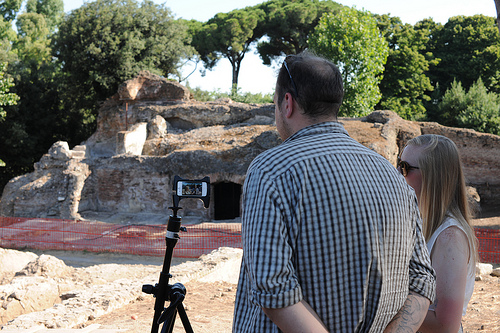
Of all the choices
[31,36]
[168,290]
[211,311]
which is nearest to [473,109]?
[211,311]

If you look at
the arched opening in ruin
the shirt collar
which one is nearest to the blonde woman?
the shirt collar

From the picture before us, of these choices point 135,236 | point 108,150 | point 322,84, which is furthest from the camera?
point 108,150

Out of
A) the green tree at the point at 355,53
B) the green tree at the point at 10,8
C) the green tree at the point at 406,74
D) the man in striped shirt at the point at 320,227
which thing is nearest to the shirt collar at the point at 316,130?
the man in striped shirt at the point at 320,227

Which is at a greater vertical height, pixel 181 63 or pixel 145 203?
pixel 181 63

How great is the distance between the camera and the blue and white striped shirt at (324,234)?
1.32 m

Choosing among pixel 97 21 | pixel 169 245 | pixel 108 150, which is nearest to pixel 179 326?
pixel 169 245

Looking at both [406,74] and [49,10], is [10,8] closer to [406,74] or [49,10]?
[49,10]

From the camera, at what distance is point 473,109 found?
2477 centimetres

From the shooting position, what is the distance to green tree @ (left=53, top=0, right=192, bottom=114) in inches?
1001

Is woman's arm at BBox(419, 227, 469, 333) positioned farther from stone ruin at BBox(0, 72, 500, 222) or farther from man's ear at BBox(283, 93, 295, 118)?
stone ruin at BBox(0, 72, 500, 222)

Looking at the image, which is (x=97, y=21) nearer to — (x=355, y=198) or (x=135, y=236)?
(x=135, y=236)

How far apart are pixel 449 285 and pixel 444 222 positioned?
28 cm

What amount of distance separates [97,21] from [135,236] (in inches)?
642

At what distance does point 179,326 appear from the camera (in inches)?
195
